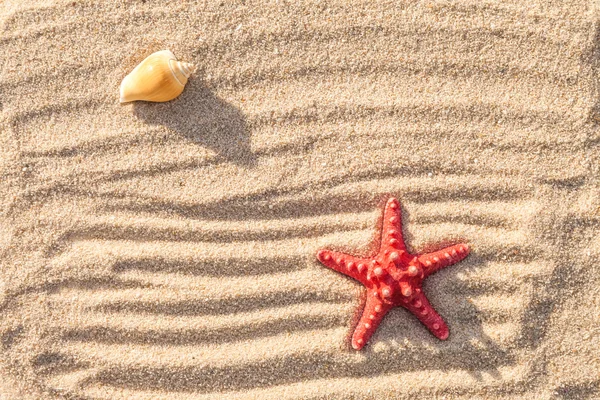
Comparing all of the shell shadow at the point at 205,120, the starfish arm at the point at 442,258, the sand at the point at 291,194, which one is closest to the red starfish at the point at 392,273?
the starfish arm at the point at 442,258

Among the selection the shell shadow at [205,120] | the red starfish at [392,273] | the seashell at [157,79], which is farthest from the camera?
the shell shadow at [205,120]

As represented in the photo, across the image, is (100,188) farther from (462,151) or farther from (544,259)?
(544,259)

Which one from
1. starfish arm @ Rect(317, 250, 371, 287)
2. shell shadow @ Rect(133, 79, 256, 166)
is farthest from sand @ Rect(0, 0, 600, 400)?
starfish arm @ Rect(317, 250, 371, 287)

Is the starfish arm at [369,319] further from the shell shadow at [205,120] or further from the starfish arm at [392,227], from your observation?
the shell shadow at [205,120]

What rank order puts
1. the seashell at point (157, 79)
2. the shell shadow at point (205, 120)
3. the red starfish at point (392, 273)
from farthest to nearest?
the shell shadow at point (205, 120)
the seashell at point (157, 79)
the red starfish at point (392, 273)

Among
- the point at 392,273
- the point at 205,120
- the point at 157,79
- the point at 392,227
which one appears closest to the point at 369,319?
the point at 392,273

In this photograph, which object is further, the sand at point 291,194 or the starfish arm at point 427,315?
the sand at point 291,194

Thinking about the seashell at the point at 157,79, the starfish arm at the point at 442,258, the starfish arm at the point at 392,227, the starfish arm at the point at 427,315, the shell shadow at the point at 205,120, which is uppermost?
the seashell at the point at 157,79

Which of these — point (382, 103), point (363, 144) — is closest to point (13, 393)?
point (363, 144)
